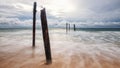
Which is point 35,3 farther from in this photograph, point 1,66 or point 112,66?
point 112,66

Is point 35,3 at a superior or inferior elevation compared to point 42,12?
superior

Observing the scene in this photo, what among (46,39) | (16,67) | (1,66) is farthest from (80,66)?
(1,66)

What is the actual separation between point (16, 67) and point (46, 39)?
2.06 meters

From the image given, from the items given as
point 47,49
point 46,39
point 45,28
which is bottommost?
point 47,49

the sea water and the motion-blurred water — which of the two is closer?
the sea water

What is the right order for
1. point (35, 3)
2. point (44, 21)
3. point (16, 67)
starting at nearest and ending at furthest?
point (16, 67) < point (44, 21) < point (35, 3)

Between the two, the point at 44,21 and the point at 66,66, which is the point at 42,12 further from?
the point at 66,66

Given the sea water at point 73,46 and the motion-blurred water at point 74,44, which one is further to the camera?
the motion-blurred water at point 74,44

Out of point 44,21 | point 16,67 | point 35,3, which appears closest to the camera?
point 16,67

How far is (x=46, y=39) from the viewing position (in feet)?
22.1

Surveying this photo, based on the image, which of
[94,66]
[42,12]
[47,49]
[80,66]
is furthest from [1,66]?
[94,66]

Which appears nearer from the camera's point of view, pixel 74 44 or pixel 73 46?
pixel 73 46

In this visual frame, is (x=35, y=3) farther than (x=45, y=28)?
Yes

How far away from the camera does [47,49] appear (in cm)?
681
